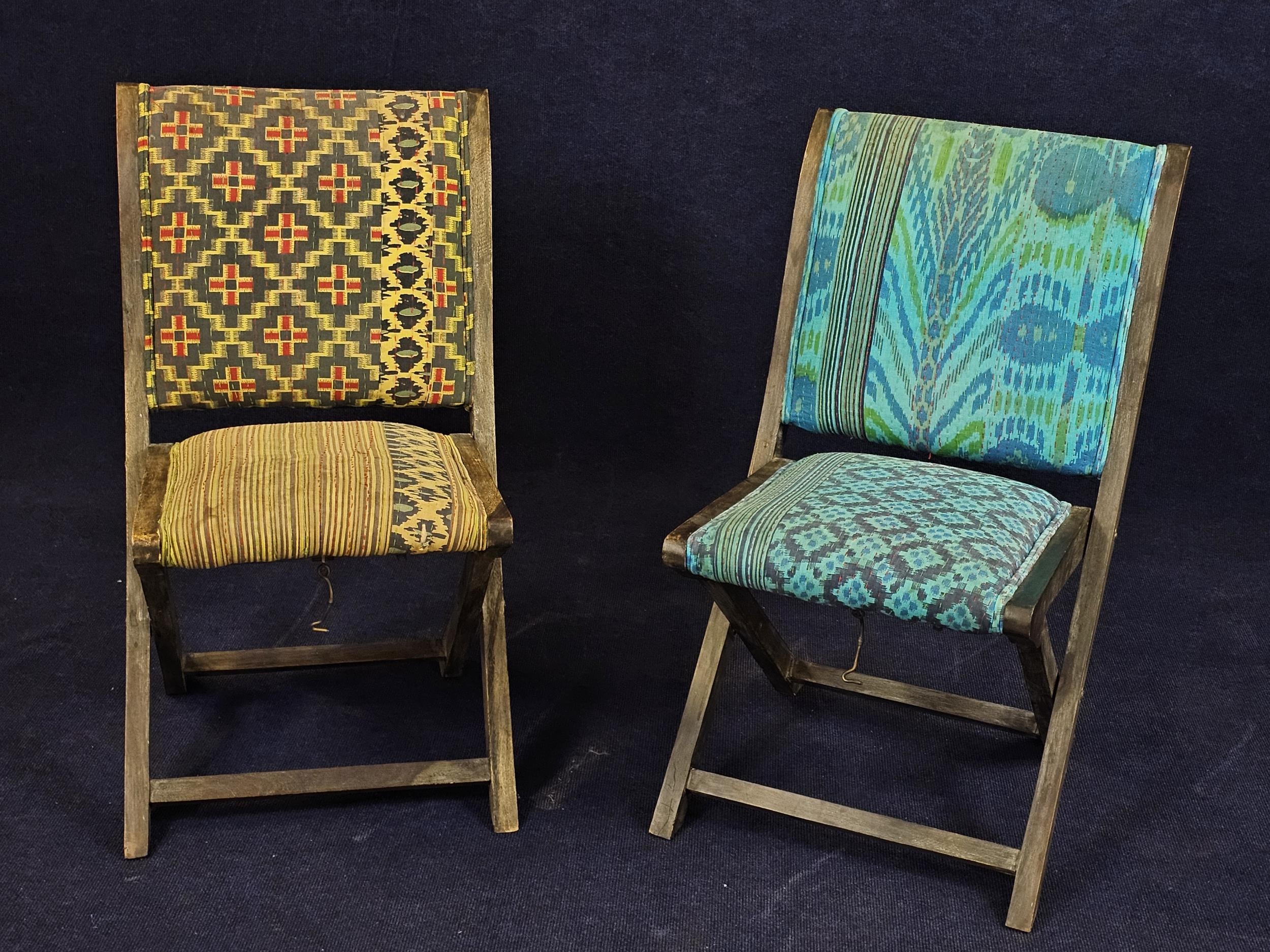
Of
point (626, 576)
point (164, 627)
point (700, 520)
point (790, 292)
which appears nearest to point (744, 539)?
point (700, 520)

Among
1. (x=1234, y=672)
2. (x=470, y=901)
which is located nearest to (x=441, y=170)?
(x=470, y=901)

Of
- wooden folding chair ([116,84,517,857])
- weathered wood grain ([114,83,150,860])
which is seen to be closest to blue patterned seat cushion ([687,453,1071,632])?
wooden folding chair ([116,84,517,857])

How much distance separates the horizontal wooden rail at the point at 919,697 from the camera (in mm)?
2443

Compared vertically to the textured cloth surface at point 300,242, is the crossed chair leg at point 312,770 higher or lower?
lower

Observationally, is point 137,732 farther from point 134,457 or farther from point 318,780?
point 134,457

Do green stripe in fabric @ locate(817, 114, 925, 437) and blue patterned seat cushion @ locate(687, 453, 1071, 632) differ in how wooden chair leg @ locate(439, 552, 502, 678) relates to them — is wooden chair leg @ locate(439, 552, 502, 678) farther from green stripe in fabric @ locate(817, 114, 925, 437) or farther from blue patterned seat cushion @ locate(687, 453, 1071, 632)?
green stripe in fabric @ locate(817, 114, 925, 437)

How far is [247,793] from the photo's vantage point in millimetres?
2164

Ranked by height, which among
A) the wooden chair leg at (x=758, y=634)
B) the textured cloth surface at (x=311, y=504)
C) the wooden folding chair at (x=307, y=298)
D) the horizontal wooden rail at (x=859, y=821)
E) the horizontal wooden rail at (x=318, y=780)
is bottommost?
the horizontal wooden rail at (x=318, y=780)

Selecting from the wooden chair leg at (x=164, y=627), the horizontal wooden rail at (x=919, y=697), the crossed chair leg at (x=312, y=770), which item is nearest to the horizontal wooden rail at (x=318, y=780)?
the crossed chair leg at (x=312, y=770)

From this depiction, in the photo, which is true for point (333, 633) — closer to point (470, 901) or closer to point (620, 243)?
point (470, 901)

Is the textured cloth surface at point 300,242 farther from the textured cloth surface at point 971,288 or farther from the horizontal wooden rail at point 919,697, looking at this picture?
the horizontal wooden rail at point 919,697

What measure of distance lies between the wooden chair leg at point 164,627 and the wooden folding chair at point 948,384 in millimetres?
673

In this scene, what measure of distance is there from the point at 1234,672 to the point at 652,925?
1252 millimetres

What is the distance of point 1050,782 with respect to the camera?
2068 mm
